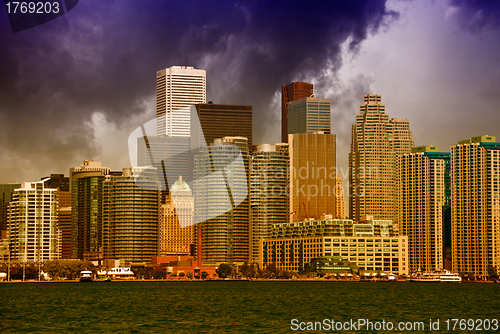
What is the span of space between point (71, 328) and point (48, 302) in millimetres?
46856

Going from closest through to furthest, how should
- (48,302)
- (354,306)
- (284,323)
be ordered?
(284,323), (354,306), (48,302)

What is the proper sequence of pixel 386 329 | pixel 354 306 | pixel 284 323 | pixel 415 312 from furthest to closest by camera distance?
pixel 354 306, pixel 415 312, pixel 284 323, pixel 386 329

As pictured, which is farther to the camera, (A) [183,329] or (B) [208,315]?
(B) [208,315]

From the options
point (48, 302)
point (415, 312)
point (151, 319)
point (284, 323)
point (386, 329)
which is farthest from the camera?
point (48, 302)

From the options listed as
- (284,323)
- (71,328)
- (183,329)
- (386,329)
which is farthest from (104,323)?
(386,329)

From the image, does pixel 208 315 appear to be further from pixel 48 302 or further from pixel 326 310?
pixel 48 302

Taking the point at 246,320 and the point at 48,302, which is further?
the point at 48,302

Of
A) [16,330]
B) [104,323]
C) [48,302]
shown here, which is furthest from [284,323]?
[48,302]

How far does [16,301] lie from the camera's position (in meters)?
134

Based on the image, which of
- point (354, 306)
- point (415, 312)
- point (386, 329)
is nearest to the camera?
point (386, 329)

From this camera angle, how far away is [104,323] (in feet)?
297

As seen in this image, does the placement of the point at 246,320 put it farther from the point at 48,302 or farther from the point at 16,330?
the point at 48,302

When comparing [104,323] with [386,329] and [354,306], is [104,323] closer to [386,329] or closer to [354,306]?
[386,329]

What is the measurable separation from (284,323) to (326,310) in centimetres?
2069
